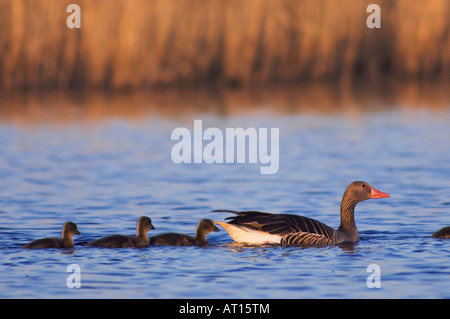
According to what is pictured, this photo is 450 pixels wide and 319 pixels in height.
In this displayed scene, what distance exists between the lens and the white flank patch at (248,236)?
10.6 m

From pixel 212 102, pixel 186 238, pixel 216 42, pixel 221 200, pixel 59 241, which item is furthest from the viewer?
pixel 216 42

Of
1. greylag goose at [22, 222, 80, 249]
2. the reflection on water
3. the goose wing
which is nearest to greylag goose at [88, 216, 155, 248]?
greylag goose at [22, 222, 80, 249]

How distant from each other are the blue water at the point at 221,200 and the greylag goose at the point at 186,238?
0.14 metres

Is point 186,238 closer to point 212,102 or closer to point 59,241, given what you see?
point 59,241

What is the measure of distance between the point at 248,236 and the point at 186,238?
0.64m

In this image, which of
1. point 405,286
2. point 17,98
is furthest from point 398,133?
point 405,286

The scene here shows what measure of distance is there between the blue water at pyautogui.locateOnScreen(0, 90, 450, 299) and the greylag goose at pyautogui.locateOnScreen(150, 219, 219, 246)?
14 centimetres

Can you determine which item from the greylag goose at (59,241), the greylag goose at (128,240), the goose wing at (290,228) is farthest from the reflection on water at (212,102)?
the goose wing at (290,228)

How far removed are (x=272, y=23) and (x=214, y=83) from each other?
7.18 feet

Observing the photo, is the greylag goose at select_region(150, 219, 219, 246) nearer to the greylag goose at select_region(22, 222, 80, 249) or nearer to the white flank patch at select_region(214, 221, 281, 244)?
the white flank patch at select_region(214, 221, 281, 244)

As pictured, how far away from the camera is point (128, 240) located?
1033cm

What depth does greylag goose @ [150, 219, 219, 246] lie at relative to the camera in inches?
415

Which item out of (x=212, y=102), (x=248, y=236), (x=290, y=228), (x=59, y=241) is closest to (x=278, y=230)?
(x=290, y=228)

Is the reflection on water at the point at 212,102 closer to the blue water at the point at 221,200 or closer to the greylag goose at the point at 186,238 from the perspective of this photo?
the blue water at the point at 221,200
